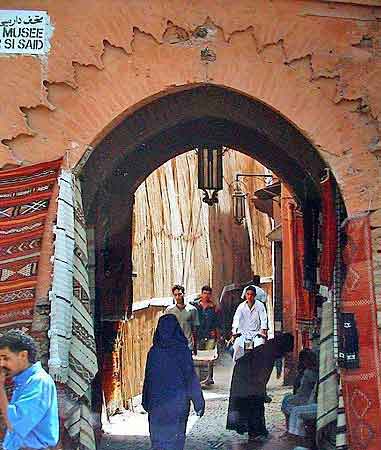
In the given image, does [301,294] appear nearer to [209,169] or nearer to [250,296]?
[250,296]

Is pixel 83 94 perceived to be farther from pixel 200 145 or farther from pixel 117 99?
pixel 200 145

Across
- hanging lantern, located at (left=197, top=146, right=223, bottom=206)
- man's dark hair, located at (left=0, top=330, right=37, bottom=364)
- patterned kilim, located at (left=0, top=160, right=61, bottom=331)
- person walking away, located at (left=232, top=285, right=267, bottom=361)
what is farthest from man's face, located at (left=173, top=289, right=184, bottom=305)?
man's dark hair, located at (left=0, top=330, right=37, bottom=364)

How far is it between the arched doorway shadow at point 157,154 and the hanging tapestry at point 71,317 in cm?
96

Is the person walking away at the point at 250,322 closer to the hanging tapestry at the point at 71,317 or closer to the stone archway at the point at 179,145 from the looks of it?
the stone archway at the point at 179,145

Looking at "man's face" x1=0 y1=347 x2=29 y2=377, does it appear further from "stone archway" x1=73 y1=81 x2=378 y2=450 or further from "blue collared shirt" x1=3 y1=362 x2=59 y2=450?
"stone archway" x1=73 y1=81 x2=378 y2=450

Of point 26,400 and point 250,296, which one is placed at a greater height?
point 250,296

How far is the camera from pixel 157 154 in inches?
316

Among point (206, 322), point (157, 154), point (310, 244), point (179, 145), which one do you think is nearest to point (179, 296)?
point (206, 322)

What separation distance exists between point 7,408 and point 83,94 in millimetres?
2103

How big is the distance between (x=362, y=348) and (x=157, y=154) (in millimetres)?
3570

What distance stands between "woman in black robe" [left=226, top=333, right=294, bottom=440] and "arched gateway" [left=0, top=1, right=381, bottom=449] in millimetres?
2971

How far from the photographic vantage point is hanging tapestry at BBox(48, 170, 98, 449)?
4.82 meters

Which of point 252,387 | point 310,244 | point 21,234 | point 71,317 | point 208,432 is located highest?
point 310,244

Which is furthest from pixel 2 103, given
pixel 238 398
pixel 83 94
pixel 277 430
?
pixel 277 430
